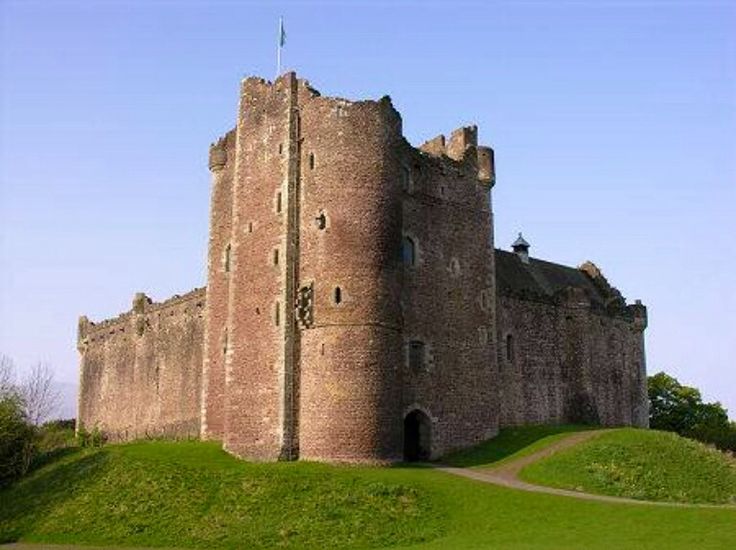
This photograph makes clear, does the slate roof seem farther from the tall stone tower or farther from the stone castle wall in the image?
the stone castle wall

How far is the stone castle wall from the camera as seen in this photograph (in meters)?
47.3

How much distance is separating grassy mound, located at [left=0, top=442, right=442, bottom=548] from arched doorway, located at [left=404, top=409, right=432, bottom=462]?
6939mm

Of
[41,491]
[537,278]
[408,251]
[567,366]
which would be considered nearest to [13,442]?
[41,491]

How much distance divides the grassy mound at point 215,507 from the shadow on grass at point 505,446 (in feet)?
27.0

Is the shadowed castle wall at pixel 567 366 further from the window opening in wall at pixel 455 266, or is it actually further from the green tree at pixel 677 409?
the green tree at pixel 677 409

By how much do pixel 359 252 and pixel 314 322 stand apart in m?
3.31

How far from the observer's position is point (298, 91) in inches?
1539

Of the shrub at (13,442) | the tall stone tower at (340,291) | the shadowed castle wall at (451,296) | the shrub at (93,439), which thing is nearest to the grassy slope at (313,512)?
the tall stone tower at (340,291)

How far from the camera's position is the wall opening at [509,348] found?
47469mm

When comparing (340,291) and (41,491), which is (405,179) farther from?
(41,491)

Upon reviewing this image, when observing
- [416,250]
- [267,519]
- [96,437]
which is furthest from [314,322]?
[96,437]

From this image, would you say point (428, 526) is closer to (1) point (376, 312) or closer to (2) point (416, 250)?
(1) point (376, 312)

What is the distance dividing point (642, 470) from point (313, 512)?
14126mm

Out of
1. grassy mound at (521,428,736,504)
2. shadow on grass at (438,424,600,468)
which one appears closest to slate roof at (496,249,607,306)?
shadow on grass at (438,424,600,468)
